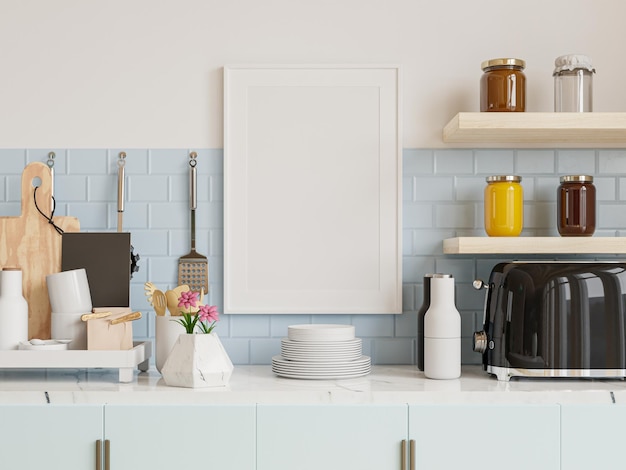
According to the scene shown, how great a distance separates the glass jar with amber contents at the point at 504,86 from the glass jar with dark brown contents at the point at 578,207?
Result: 10.7 inches

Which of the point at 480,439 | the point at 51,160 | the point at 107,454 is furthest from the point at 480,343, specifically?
the point at 51,160

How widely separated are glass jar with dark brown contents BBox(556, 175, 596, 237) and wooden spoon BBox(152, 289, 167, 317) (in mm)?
1215

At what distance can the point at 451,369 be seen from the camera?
223 centimetres

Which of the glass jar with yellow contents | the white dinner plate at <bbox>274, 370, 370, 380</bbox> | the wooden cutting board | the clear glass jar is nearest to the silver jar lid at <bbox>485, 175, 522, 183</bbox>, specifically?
the glass jar with yellow contents

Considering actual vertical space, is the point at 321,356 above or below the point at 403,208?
below

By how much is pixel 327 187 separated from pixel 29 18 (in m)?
1.10

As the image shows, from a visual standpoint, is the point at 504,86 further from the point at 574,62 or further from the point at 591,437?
the point at 591,437

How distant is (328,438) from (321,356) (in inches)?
11.0

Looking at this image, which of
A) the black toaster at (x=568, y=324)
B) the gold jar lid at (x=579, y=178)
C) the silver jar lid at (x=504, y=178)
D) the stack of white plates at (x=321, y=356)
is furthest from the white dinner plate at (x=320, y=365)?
the gold jar lid at (x=579, y=178)

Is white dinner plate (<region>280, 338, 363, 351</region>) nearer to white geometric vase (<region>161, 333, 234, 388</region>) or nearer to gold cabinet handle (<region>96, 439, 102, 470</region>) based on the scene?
white geometric vase (<region>161, 333, 234, 388</region>)

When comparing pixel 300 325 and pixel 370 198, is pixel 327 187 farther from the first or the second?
pixel 300 325

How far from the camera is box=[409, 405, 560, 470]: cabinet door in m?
1.99

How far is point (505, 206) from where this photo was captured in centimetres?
235

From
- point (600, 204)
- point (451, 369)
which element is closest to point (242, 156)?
point (451, 369)
